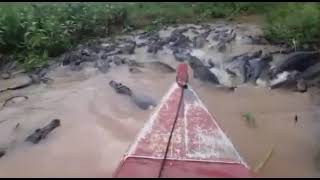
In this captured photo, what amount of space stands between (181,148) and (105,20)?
708 centimetres

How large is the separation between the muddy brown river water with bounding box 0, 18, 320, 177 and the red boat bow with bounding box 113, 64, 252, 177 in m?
1.06

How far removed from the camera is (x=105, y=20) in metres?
10.9

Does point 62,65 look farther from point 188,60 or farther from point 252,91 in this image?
point 252,91

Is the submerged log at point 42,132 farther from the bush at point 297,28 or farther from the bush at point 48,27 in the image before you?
the bush at point 297,28

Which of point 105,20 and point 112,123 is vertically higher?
point 105,20

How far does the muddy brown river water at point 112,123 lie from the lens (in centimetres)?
553

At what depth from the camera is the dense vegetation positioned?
917 centimetres

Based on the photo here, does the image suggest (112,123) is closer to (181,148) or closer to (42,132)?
(42,132)

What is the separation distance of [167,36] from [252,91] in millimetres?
3335

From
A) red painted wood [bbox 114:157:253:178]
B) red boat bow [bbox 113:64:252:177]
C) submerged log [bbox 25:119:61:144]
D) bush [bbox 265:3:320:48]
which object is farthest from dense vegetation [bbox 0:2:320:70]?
red painted wood [bbox 114:157:253:178]

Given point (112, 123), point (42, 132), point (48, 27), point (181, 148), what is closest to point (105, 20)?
point (48, 27)

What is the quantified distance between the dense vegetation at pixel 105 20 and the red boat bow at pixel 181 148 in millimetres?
4870

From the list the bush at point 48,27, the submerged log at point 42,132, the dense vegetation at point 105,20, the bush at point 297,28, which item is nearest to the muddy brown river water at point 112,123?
the submerged log at point 42,132

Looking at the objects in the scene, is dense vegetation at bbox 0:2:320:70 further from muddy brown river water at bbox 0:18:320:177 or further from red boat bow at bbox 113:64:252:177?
red boat bow at bbox 113:64:252:177
